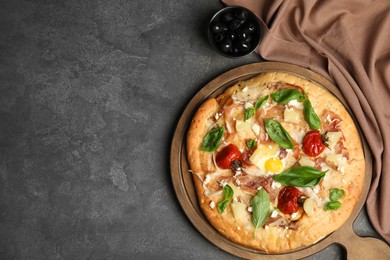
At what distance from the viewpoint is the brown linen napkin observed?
4.75m

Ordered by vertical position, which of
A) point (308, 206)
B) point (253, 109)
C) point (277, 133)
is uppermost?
point (253, 109)

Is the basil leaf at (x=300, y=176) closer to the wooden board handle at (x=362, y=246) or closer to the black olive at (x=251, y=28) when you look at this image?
the wooden board handle at (x=362, y=246)

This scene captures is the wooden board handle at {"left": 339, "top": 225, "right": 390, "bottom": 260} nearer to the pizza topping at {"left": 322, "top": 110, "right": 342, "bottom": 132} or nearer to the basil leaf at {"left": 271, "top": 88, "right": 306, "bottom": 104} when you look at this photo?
the pizza topping at {"left": 322, "top": 110, "right": 342, "bottom": 132}

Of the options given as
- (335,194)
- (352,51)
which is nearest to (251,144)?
(335,194)

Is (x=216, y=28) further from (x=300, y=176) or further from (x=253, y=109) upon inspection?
(x=300, y=176)

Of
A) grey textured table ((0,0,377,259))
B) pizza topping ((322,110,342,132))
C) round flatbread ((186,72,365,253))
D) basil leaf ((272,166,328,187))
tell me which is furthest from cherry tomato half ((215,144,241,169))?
pizza topping ((322,110,342,132))

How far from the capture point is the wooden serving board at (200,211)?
15.4 feet

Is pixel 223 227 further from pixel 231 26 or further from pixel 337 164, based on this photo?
pixel 231 26

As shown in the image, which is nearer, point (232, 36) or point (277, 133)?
point (277, 133)

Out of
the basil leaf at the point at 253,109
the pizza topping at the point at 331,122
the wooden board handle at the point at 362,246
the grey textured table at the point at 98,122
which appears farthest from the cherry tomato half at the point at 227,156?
the wooden board handle at the point at 362,246

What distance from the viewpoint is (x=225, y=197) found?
14.7 feet

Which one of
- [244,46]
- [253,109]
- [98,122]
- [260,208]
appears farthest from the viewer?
[98,122]

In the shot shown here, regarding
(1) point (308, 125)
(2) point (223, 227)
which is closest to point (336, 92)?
(1) point (308, 125)

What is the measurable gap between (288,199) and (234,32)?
159cm
